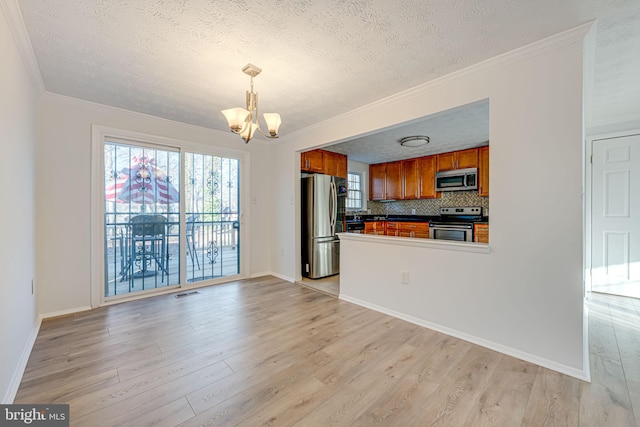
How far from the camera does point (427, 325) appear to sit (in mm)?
2619

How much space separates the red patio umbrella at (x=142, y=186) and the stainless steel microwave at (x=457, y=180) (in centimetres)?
466

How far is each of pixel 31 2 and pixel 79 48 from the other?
47 cm

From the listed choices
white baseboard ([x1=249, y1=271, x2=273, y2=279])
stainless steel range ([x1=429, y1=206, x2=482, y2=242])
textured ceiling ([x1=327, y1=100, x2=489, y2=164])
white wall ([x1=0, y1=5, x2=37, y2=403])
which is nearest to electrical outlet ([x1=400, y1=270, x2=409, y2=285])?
textured ceiling ([x1=327, y1=100, x2=489, y2=164])

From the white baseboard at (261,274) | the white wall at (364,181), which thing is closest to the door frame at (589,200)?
the white wall at (364,181)

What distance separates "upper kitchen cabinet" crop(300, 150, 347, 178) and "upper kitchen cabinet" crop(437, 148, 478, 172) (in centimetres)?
190

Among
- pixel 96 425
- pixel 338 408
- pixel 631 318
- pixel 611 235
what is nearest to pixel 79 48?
pixel 96 425

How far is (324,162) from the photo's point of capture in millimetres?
4922

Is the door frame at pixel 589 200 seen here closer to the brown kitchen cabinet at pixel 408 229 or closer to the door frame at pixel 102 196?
the brown kitchen cabinet at pixel 408 229

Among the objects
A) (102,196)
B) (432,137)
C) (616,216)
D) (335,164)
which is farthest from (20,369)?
(616,216)

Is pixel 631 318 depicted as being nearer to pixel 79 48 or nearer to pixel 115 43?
pixel 115 43

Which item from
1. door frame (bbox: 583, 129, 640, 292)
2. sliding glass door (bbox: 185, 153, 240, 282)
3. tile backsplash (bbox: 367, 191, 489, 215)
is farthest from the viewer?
tile backsplash (bbox: 367, 191, 489, 215)

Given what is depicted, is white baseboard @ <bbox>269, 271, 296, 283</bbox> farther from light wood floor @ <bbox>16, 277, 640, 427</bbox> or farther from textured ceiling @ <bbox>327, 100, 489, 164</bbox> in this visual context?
textured ceiling @ <bbox>327, 100, 489, 164</bbox>

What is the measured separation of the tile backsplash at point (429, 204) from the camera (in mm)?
5199

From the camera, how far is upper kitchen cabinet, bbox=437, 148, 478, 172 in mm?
4828
